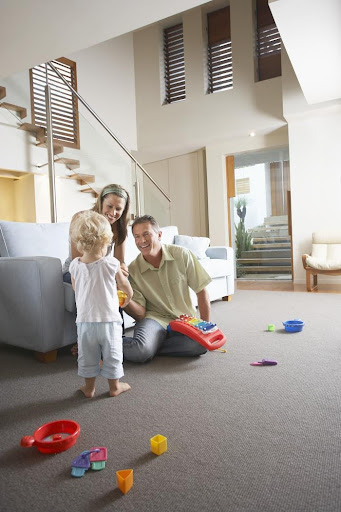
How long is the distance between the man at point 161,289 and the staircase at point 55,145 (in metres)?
2.82

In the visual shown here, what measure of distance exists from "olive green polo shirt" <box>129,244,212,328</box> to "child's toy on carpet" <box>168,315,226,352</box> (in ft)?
0.54

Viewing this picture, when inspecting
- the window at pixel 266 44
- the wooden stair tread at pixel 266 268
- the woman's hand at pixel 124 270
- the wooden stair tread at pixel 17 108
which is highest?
the window at pixel 266 44

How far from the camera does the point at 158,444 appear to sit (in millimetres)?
1200

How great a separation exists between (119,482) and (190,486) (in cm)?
19

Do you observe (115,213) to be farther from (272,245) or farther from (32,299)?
(272,245)

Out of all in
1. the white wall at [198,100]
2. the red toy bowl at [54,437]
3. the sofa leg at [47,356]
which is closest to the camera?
the red toy bowl at [54,437]

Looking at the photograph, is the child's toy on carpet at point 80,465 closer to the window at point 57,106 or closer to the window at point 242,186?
the window at point 57,106

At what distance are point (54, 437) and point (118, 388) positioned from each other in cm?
44

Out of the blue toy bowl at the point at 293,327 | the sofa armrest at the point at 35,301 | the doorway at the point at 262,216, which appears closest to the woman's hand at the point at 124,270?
the sofa armrest at the point at 35,301

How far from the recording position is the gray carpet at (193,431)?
39.6 inches

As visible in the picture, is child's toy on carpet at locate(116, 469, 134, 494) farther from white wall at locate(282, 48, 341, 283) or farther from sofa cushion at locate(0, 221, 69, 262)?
white wall at locate(282, 48, 341, 283)

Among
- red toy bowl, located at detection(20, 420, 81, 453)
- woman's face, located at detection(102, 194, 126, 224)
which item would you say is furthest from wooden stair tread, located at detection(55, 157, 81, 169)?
red toy bowl, located at detection(20, 420, 81, 453)

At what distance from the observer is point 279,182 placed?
21.7ft

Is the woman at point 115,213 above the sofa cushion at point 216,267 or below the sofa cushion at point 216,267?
above
